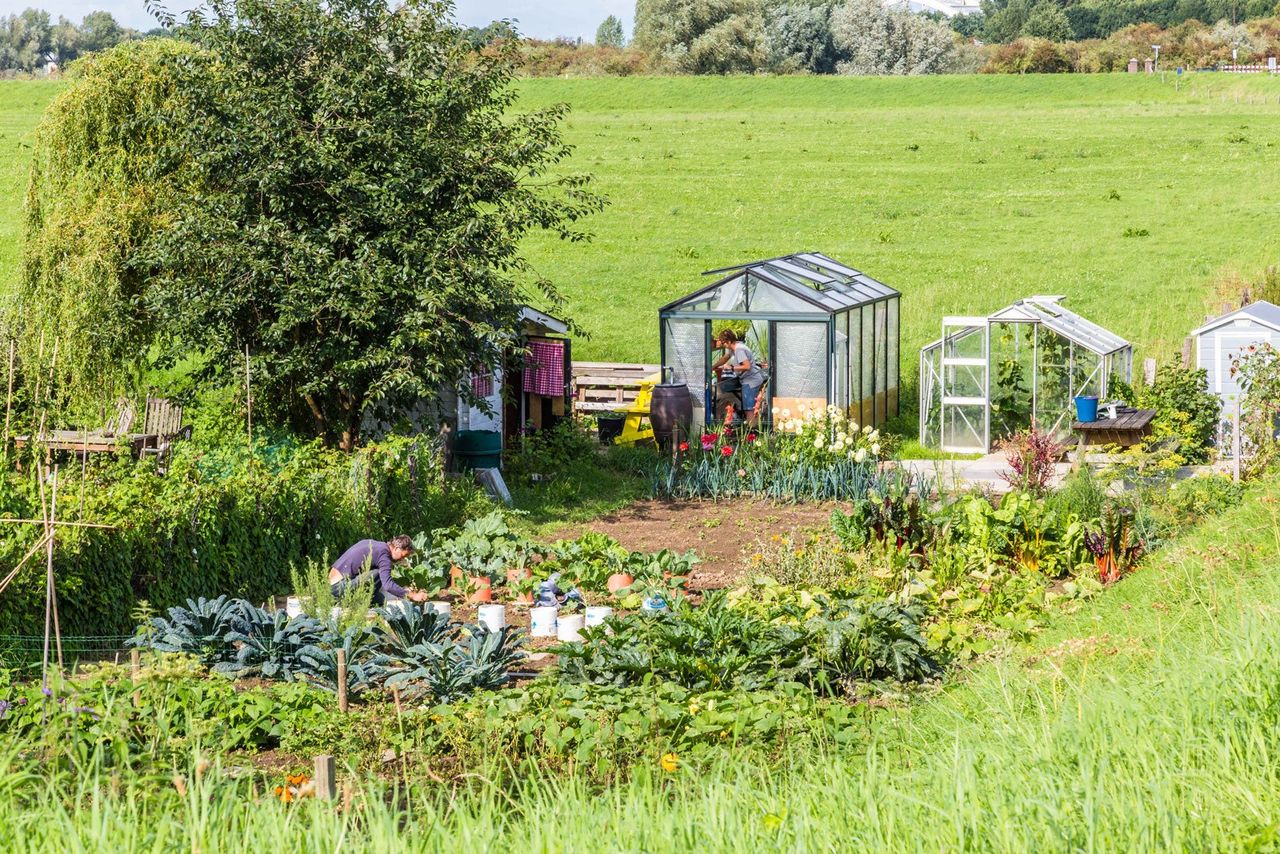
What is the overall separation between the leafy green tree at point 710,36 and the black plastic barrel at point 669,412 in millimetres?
45239

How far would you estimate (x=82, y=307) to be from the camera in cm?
1454

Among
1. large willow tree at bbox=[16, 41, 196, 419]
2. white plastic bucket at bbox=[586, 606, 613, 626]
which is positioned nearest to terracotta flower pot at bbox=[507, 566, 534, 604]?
white plastic bucket at bbox=[586, 606, 613, 626]

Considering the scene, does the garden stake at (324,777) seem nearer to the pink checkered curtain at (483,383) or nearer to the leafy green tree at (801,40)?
the pink checkered curtain at (483,383)

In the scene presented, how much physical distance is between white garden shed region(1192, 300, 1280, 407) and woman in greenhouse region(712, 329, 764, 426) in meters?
5.51

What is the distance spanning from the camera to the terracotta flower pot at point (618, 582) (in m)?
10.6

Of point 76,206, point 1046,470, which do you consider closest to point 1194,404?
point 1046,470

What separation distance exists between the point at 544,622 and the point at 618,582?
1.09m

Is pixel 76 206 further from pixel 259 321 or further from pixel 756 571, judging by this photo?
pixel 756 571

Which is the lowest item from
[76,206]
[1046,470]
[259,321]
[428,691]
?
[428,691]

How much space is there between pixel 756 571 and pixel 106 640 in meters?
4.59

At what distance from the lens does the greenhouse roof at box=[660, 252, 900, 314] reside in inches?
714

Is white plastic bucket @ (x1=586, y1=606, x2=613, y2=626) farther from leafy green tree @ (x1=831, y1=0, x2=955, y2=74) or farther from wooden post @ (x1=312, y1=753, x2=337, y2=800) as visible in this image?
leafy green tree @ (x1=831, y1=0, x2=955, y2=74)

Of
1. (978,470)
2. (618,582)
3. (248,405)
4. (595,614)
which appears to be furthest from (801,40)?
(595,614)

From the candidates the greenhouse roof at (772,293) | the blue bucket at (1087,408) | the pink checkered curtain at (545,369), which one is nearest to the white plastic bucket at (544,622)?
the pink checkered curtain at (545,369)
